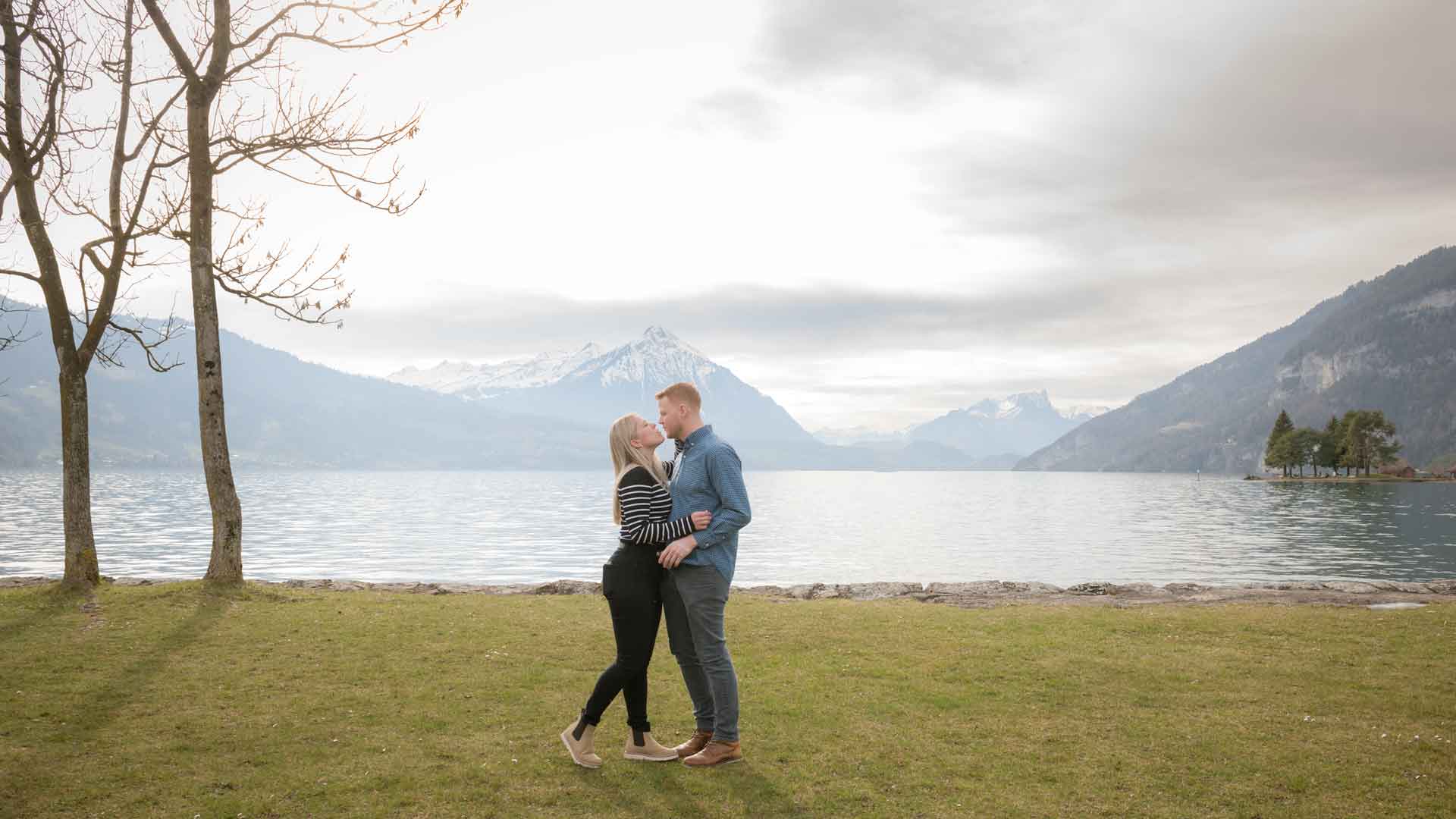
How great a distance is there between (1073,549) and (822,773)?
44.8 m

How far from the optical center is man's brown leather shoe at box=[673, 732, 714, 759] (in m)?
7.94

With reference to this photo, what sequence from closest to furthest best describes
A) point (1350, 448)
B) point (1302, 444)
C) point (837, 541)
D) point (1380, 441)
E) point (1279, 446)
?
point (837, 541) → point (1350, 448) → point (1380, 441) → point (1279, 446) → point (1302, 444)

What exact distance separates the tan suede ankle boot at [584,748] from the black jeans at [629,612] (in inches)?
3.2

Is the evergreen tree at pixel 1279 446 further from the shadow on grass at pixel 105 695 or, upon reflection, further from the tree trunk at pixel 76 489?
the tree trunk at pixel 76 489

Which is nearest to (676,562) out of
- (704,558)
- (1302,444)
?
(704,558)

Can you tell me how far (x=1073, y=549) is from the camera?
4825 centimetres

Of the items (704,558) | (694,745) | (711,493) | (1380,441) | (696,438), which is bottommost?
(694,745)

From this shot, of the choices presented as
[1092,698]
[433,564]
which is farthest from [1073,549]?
[1092,698]

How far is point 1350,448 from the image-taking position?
145 m

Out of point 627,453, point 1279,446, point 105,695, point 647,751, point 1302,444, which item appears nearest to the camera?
point 627,453

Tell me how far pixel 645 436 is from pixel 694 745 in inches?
113

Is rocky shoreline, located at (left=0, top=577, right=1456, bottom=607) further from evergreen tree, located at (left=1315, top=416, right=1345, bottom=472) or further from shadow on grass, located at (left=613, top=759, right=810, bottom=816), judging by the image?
evergreen tree, located at (left=1315, top=416, right=1345, bottom=472)

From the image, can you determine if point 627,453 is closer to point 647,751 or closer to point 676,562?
point 676,562

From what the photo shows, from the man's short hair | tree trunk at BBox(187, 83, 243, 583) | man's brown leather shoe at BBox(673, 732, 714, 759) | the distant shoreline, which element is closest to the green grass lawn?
man's brown leather shoe at BBox(673, 732, 714, 759)
